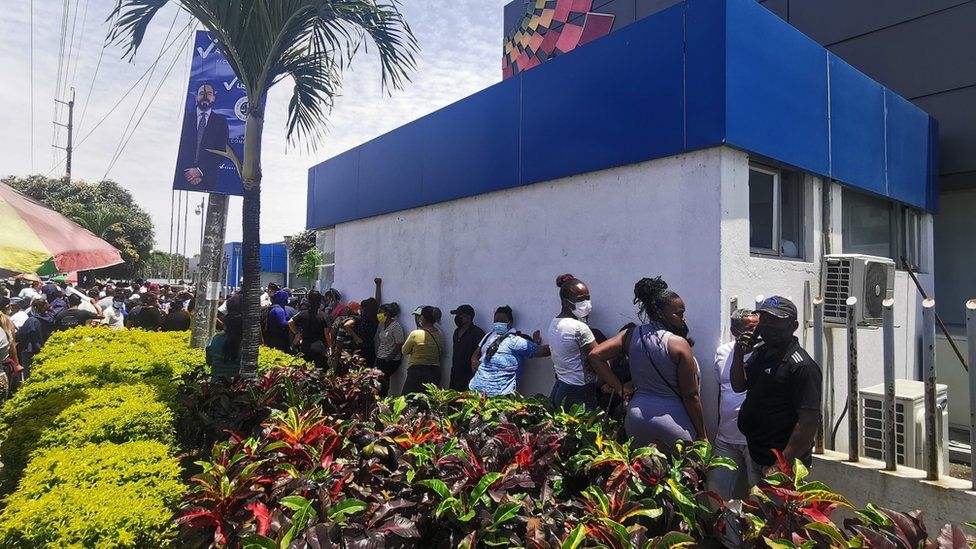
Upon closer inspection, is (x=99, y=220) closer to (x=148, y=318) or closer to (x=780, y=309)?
(x=148, y=318)

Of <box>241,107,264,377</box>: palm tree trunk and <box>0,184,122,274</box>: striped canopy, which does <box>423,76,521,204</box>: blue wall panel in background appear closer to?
<box>241,107,264,377</box>: palm tree trunk

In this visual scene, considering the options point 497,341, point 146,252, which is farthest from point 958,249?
point 146,252

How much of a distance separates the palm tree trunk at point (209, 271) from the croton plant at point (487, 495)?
17.3 ft

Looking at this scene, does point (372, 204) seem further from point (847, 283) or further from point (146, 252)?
point (146, 252)

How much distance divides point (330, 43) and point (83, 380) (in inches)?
166

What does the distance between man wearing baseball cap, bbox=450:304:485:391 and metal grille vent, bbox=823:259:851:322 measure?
355 centimetres

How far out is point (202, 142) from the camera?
779cm

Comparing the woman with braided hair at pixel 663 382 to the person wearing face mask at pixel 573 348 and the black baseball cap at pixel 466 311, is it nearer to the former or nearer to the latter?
the person wearing face mask at pixel 573 348

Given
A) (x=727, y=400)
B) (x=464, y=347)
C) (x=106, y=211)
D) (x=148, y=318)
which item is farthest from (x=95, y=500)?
(x=106, y=211)

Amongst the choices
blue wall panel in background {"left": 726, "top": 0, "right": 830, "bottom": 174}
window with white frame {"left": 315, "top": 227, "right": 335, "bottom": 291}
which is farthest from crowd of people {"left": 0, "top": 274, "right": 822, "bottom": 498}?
window with white frame {"left": 315, "top": 227, "right": 335, "bottom": 291}

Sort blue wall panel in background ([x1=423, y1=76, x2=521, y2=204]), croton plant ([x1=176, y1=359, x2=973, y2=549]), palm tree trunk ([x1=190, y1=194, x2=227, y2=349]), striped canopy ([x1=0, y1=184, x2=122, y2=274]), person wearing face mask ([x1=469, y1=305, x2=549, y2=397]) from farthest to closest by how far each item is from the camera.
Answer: palm tree trunk ([x1=190, y1=194, x2=227, y2=349]) < blue wall panel in background ([x1=423, y1=76, x2=521, y2=204]) < person wearing face mask ([x1=469, y1=305, x2=549, y2=397]) < striped canopy ([x1=0, y1=184, x2=122, y2=274]) < croton plant ([x1=176, y1=359, x2=973, y2=549])

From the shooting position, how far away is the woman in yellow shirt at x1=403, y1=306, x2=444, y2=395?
21.4 feet

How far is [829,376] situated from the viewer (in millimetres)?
4758

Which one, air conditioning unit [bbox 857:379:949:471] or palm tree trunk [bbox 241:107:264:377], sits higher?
palm tree trunk [bbox 241:107:264:377]
